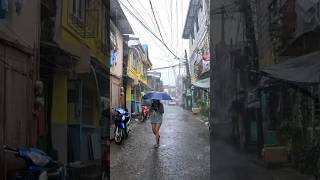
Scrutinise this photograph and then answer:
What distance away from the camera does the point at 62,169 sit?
18.7ft

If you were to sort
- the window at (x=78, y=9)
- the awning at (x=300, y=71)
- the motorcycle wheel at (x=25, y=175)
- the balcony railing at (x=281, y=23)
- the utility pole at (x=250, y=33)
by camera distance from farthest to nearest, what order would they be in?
the balcony railing at (x=281, y=23)
the utility pole at (x=250, y=33)
the window at (x=78, y=9)
the awning at (x=300, y=71)
the motorcycle wheel at (x=25, y=175)

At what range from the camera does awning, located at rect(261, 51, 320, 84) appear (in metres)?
6.43

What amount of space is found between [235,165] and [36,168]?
5098 mm

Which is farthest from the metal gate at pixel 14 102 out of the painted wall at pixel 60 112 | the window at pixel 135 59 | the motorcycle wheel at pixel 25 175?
the window at pixel 135 59

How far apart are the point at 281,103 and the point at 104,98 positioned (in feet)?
12.2

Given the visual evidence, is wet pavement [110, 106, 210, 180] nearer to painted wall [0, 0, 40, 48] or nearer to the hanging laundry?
painted wall [0, 0, 40, 48]

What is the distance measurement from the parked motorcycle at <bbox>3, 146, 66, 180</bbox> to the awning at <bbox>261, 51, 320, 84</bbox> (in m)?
3.14

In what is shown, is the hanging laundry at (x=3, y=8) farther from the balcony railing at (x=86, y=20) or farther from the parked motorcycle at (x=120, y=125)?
the parked motorcycle at (x=120, y=125)

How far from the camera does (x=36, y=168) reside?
5230mm

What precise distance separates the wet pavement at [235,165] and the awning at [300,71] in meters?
1.90

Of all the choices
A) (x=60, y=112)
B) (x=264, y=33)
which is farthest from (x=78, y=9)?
(x=264, y=33)

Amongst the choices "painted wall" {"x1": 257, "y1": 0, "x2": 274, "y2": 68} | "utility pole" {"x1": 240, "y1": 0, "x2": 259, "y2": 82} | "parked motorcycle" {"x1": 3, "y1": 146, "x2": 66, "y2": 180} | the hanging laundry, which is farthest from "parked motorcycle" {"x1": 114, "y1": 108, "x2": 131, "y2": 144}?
the hanging laundry

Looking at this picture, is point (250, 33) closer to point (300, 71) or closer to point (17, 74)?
point (300, 71)

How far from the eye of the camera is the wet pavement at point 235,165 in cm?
855
